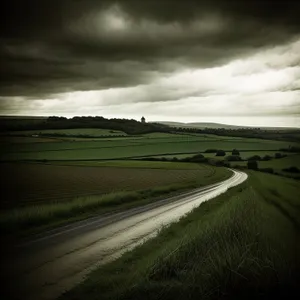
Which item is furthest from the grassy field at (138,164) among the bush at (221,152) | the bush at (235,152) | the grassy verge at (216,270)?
the grassy verge at (216,270)

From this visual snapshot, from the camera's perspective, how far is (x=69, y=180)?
38781 mm

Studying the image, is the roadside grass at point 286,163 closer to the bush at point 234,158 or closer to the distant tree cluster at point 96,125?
the bush at point 234,158

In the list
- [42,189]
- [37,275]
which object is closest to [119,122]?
[42,189]

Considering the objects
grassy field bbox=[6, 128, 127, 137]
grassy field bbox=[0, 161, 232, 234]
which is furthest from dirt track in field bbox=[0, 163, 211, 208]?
grassy field bbox=[6, 128, 127, 137]

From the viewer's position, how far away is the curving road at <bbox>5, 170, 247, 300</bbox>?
10.1 metres

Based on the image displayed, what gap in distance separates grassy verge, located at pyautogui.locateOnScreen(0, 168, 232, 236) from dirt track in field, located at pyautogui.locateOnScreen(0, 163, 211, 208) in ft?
11.9

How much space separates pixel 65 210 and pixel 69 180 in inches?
693

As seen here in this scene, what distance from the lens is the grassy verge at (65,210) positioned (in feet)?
57.8

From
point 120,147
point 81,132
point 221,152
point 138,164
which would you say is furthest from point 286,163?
point 81,132

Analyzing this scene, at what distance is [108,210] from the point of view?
24.4 meters

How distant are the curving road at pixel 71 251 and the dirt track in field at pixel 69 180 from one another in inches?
357

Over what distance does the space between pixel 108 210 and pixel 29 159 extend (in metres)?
29.4

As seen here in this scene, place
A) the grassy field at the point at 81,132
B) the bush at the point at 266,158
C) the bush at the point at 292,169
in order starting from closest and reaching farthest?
the bush at the point at 292,169 < the bush at the point at 266,158 < the grassy field at the point at 81,132

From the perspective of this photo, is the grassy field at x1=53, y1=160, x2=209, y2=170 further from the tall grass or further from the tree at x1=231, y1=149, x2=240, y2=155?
the tall grass
